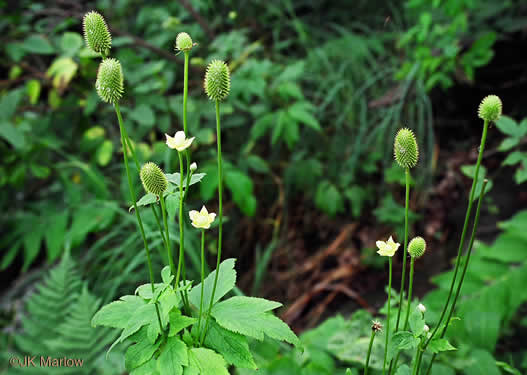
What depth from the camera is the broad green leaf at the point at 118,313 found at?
32.7 inches

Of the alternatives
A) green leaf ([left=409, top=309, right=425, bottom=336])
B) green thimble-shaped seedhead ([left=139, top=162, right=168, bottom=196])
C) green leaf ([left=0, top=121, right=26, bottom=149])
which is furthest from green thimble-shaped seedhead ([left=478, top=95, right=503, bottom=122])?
green leaf ([left=0, top=121, right=26, bottom=149])

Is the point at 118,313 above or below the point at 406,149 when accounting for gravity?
below

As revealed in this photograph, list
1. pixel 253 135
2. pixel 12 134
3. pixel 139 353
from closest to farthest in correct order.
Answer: pixel 139 353 < pixel 12 134 < pixel 253 135

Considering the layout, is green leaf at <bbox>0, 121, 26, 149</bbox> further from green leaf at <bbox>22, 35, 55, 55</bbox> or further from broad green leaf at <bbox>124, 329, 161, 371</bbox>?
broad green leaf at <bbox>124, 329, 161, 371</bbox>

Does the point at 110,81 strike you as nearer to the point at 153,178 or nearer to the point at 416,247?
the point at 153,178

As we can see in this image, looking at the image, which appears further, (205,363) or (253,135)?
(253,135)

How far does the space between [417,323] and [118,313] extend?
58 centimetres

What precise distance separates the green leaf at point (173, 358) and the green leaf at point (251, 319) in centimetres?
9

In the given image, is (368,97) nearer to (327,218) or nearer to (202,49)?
(327,218)

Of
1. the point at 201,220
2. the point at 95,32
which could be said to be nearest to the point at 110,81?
the point at 95,32

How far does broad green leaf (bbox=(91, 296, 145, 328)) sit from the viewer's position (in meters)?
0.83

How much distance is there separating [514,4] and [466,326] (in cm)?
196

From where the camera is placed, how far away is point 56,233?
2125 millimetres

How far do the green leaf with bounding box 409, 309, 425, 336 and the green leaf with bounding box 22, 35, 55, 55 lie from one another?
2.03m
